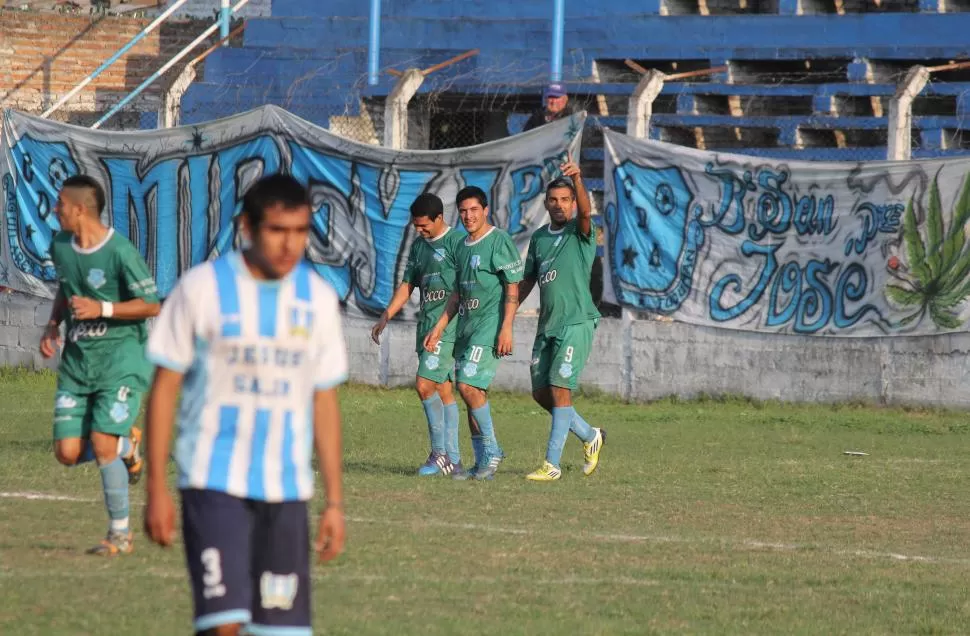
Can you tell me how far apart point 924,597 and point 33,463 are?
6.96 m

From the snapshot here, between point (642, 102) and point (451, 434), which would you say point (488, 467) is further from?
point (642, 102)

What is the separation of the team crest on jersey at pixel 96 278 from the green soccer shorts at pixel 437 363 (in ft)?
12.6

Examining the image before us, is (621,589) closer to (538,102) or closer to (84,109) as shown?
(538,102)

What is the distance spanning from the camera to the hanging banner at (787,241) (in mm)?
16656

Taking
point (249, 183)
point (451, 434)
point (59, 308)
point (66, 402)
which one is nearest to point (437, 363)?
point (451, 434)

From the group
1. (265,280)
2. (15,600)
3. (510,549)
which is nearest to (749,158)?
(510,549)

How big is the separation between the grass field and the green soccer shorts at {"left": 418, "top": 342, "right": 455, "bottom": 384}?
2.43 feet

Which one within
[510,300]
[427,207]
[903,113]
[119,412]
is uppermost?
[903,113]

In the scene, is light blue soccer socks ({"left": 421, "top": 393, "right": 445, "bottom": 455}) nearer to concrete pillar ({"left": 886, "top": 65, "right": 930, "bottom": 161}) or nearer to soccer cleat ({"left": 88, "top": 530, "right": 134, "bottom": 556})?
soccer cleat ({"left": 88, "top": 530, "right": 134, "bottom": 556})

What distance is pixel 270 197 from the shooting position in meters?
4.96

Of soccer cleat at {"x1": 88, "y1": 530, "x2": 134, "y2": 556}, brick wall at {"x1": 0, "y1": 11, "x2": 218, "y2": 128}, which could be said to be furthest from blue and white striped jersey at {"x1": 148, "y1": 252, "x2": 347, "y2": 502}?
brick wall at {"x1": 0, "y1": 11, "x2": 218, "y2": 128}

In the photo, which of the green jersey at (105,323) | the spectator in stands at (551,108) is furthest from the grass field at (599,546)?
the spectator in stands at (551,108)

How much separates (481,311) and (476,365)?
391mm

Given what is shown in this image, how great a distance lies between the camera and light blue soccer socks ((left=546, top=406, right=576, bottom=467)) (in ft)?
38.4
